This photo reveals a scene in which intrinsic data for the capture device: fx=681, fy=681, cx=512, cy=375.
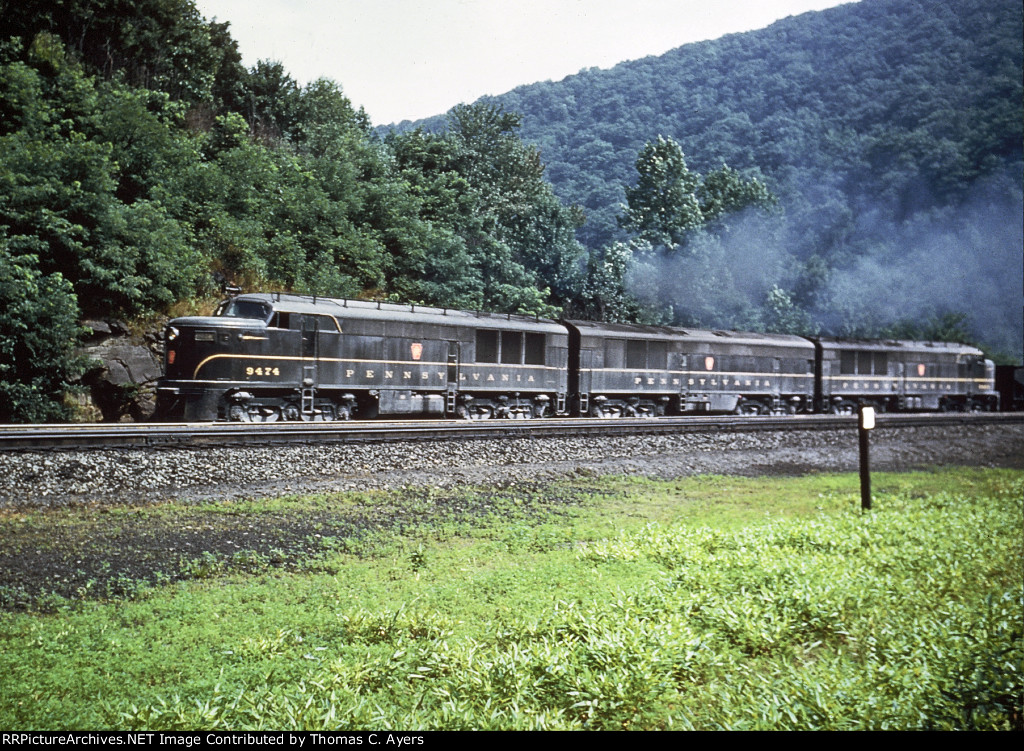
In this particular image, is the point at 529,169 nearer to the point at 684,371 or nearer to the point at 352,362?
the point at 352,362

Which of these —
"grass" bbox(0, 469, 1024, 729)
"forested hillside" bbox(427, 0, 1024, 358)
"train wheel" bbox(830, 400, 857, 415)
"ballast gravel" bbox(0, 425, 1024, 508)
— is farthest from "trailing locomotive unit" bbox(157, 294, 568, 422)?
"train wheel" bbox(830, 400, 857, 415)

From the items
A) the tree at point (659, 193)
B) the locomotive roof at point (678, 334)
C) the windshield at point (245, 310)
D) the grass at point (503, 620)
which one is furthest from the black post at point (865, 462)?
the windshield at point (245, 310)

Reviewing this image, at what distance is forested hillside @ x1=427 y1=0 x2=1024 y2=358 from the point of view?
9.57m

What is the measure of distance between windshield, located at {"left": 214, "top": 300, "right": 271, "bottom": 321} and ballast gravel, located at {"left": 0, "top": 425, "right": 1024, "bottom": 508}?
4684 mm

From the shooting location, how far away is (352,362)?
15.6 meters

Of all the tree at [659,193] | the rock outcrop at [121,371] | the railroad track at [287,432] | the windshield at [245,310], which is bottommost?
the railroad track at [287,432]

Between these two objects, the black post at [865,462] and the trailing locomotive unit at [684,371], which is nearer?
the black post at [865,462]

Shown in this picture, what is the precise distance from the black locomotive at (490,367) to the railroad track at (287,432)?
1559 millimetres

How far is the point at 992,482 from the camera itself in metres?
12.8

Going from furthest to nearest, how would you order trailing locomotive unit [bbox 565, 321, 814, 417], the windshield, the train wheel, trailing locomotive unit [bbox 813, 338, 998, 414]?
the train wheel, trailing locomotive unit [bbox 813, 338, 998, 414], trailing locomotive unit [bbox 565, 321, 814, 417], the windshield

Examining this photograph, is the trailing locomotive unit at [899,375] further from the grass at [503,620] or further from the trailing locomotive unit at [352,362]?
the grass at [503,620]

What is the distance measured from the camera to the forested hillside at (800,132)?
Result: 31.4ft

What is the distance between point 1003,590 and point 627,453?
7976mm

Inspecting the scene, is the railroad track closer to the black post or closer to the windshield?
the windshield
